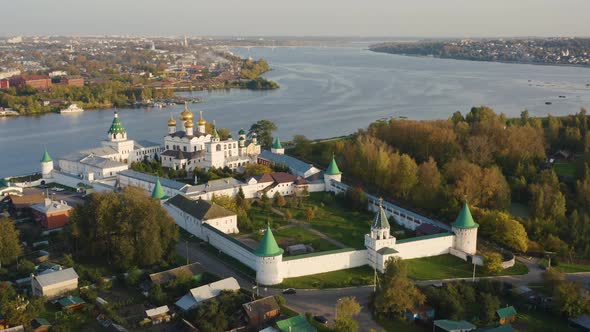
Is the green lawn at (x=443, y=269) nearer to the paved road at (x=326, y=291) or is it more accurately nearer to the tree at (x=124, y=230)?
the paved road at (x=326, y=291)

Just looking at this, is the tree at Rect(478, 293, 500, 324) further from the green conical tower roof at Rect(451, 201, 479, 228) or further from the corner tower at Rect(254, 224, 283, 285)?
the corner tower at Rect(254, 224, 283, 285)

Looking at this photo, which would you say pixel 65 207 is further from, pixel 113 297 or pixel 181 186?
pixel 113 297

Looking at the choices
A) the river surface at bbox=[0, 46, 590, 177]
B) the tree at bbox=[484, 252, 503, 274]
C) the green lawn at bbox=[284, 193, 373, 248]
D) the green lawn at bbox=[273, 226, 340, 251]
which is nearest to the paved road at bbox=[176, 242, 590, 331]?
the tree at bbox=[484, 252, 503, 274]

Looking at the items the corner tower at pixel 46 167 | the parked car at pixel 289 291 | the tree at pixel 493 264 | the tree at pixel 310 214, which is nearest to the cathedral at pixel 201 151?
the corner tower at pixel 46 167

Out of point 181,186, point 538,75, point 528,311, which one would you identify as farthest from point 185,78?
point 528,311

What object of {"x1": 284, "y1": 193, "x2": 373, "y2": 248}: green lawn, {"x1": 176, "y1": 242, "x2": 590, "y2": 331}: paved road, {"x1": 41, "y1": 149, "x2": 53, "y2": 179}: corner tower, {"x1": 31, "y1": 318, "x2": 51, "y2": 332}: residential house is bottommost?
{"x1": 176, "y1": 242, "x2": 590, "y2": 331}: paved road

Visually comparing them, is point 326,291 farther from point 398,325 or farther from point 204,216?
point 204,216

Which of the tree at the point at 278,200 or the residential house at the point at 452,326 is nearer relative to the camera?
the residential house at the point at 452,326
